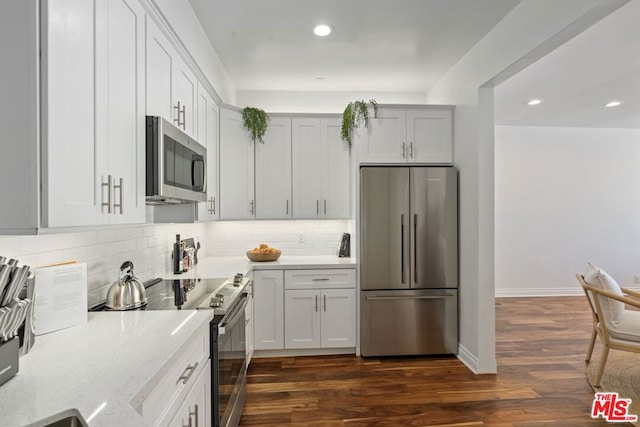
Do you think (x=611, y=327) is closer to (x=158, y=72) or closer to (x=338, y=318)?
(x=338, y=318)

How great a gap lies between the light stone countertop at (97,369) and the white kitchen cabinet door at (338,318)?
6.68ft

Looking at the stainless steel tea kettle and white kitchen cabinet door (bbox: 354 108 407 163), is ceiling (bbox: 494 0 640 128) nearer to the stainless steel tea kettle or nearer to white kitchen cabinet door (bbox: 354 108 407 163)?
white kitchen cabinet door (bbox: 354 108 407 163)

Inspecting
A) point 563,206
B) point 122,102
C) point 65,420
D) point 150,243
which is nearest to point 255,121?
point 150,243

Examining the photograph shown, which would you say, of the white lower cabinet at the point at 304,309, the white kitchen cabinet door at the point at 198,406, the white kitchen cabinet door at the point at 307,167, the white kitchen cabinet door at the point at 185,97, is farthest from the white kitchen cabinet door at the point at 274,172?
the white kitchen cabinet door at the point at 198,406

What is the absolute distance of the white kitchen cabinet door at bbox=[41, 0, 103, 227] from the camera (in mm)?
1053

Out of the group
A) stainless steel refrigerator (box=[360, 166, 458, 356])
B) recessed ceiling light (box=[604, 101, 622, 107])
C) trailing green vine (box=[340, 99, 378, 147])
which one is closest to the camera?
stainless steel refrigerator (box=[360, 166, 458, 356])

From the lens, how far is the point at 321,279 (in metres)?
3.52

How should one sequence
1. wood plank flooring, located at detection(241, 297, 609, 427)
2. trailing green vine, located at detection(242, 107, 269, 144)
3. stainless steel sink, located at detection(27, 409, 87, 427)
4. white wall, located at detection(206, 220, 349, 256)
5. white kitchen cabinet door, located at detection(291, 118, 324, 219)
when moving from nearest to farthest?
stainless steel sink, located at detection(27, 409, 87, 427) < wood plank flooring, located at detection(241, 297, 609, 427) < trailing green vine, located at detection(242, 107, 269, 144) < white kitchen cabinet door, located at detection(291, 118, 324, 219) < white wall, located at detection(206, 220, 349, 256)

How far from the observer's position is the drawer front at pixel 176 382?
1.14m

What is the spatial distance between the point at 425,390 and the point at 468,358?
0.68 m

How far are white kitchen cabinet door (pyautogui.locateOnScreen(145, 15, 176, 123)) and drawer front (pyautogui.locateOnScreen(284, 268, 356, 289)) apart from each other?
6.15ft

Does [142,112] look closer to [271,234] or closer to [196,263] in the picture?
[196,263]

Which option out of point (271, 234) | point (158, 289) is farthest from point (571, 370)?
point (158, 289)

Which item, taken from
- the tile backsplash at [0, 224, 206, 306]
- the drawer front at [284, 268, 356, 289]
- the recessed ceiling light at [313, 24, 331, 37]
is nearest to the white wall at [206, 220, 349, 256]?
the drawer front at [284, 268, 356, 289]
